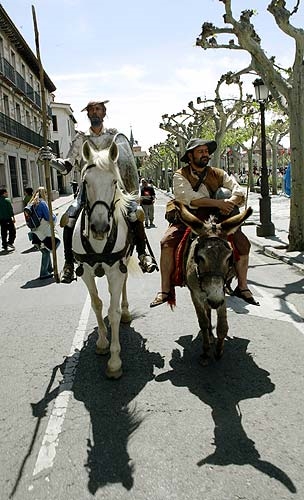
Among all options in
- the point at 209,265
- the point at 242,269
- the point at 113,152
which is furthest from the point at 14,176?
the point at 209,265

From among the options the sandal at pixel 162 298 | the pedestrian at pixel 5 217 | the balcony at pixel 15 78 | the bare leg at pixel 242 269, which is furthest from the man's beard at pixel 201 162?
the balcony at pixel 15 78

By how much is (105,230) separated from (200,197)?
145cm

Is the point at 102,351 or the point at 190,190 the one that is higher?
the point at 190,190

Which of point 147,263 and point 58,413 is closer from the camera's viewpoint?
point 58,413

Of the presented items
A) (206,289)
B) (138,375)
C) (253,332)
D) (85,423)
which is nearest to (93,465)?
(85,423)

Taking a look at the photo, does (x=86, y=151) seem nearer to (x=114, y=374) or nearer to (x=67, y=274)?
(x=67, y=274)

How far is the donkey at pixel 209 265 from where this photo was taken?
3824mm

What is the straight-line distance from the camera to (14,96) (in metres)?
31.6

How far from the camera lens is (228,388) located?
13.5 ft

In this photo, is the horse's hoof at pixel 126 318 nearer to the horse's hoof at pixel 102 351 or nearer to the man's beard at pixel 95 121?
the horse's hoof at pixel 102 351

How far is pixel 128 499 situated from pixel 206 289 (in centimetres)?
179

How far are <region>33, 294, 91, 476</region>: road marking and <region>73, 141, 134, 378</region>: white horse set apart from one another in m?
0.46

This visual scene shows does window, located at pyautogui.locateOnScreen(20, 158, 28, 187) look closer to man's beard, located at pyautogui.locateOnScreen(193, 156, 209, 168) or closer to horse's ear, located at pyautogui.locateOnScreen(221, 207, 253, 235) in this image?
man's beard, located at pyautogui.locateOnScreen(193, 156, 209, 168)

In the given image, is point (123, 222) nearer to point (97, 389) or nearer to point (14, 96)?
point (97, 389)
